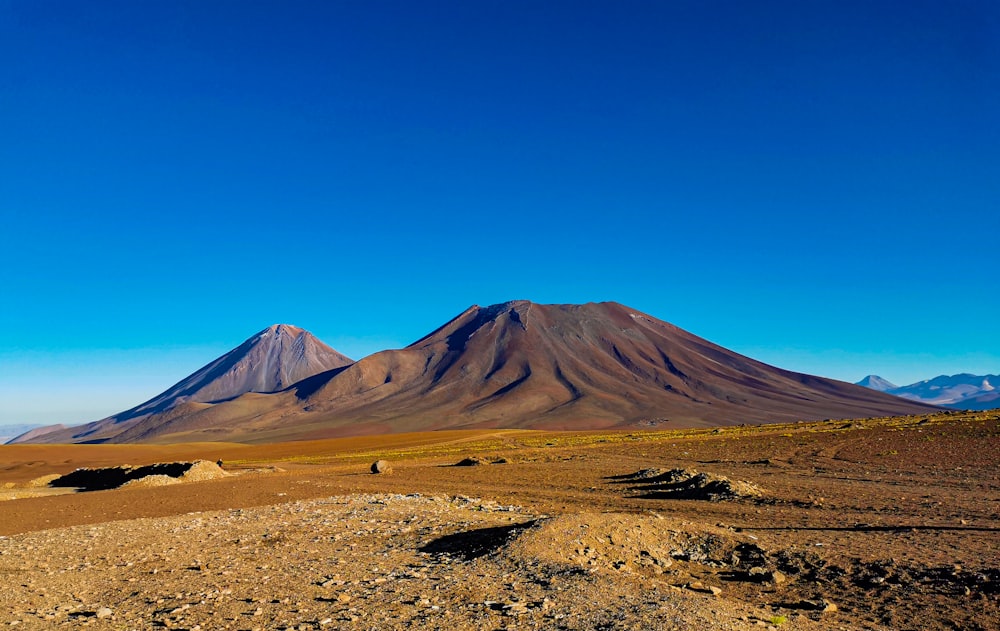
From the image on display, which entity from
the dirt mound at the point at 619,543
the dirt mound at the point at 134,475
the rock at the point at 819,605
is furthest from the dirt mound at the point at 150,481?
the rock at the point at 819,605

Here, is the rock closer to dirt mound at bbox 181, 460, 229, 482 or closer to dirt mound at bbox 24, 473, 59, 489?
dirt mound at bbox 181, 460, 229, 482

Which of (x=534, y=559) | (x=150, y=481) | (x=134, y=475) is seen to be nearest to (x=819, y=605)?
(x=534, y=559)

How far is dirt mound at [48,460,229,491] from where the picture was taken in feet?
119

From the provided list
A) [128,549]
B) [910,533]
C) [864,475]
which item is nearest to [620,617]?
[910,533]

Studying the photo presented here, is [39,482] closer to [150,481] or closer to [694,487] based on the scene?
[150,481]

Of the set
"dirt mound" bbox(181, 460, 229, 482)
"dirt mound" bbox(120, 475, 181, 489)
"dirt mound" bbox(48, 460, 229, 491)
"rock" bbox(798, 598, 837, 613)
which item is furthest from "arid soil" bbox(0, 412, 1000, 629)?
"dirt mound" bbox(48, 460, 229, 491)

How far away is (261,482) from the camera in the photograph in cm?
3138

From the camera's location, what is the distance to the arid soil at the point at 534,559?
28.6 feet

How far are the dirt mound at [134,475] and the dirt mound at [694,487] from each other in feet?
81.0

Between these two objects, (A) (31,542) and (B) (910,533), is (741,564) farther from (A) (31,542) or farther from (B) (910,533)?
(A) (31,542)

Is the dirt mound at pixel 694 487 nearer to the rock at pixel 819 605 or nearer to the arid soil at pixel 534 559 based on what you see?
the arid soil at pixel 534 559

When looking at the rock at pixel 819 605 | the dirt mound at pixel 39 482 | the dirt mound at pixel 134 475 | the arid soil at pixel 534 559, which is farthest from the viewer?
the dirt mound at pixel 39 482

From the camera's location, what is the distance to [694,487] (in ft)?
74.2

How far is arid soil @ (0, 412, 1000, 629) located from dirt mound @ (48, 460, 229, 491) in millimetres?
11597
